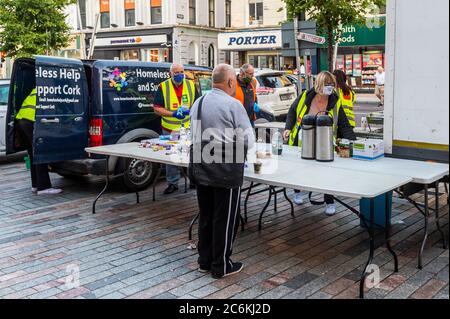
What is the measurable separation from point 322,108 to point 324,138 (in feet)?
3.04

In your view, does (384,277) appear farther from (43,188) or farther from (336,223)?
(43,188)

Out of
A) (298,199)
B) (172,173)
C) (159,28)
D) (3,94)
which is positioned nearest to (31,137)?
(172,173)

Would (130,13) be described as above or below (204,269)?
above

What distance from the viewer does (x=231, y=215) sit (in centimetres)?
447

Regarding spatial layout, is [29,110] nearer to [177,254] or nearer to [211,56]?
[177,254]

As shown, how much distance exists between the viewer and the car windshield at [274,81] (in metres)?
15.2

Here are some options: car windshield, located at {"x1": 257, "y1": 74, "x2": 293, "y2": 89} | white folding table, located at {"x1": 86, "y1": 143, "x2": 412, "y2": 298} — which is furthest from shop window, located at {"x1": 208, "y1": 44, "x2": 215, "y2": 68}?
white folding table, located at {"x1": 86, "y1": 143, "x2": 412, "y2": 298}

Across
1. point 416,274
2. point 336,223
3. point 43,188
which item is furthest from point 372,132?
point 43,188

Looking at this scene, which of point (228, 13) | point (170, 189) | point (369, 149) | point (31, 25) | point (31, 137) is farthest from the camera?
point (228, 13)

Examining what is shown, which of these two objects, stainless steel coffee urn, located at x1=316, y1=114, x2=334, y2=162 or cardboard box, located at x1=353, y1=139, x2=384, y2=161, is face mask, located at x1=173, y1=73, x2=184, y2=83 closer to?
stainless steel coffee urn, located at x1=316, y1=114, x2=334, y2=162

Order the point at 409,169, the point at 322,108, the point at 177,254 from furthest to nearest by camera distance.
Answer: the point at 322,108 < the point at 177,254 < the point at 409,169

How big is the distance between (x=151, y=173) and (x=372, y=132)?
339cm

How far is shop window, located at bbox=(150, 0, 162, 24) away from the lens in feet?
117

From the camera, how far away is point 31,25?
71.4ft
